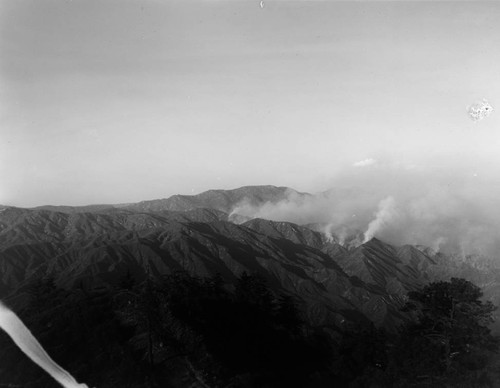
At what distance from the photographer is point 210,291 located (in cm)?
4472

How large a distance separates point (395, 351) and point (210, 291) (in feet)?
58.1

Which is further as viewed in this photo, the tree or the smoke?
the tree

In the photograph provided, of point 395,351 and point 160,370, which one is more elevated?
point 160,370

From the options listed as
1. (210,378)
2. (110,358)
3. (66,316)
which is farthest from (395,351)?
(66,316)

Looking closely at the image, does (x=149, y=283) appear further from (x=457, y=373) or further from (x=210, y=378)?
(x=457, y=373)

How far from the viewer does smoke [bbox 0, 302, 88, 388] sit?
1155 cm

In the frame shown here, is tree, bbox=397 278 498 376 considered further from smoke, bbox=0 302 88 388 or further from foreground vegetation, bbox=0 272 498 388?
smoke, bbox=0 302 88 388

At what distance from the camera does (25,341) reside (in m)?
11.9

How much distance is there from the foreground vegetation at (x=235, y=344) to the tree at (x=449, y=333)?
7 centimetres

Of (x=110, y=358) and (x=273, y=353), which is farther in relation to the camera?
(x=273, y=353)

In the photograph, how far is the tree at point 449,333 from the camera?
30984mm

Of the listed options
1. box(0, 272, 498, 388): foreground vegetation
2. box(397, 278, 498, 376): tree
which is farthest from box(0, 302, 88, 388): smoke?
box(397, 278, 498, 376): tree

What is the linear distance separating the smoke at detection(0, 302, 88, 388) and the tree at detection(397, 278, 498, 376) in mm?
26016

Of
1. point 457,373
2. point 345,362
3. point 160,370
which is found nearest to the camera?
point 457,373
